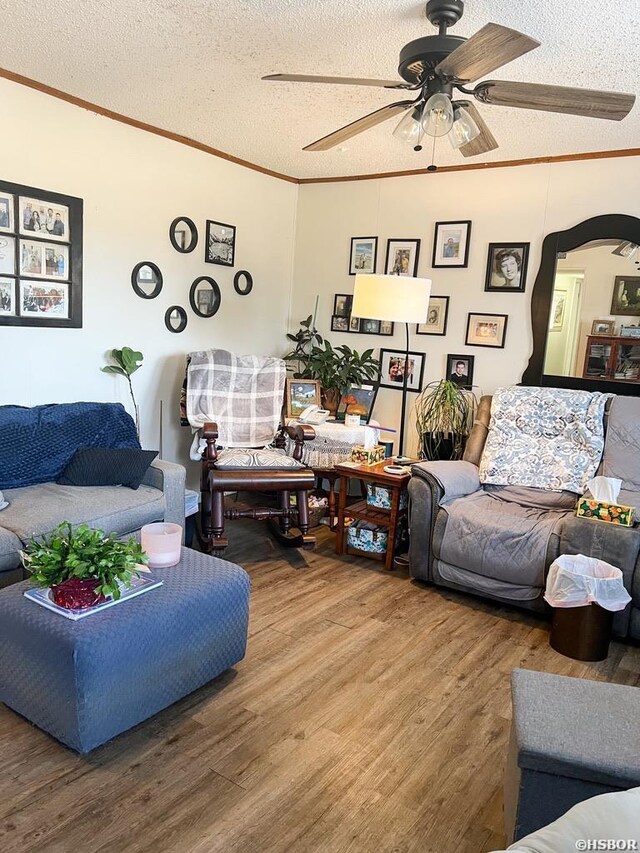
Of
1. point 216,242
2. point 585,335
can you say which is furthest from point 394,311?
point 216,242

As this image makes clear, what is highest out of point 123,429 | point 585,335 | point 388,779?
point 585,335

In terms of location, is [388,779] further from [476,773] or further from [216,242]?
[216,242]

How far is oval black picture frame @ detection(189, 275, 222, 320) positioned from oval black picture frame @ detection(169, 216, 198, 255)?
0.69 feet

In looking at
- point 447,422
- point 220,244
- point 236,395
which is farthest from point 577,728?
point 220,244

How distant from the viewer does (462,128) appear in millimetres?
2295

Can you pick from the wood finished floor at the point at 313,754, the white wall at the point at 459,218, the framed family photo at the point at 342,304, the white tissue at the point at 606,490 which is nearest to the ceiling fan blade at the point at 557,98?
the white tissue at the point at 606,490

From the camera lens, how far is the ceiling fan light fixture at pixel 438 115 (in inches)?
83.3

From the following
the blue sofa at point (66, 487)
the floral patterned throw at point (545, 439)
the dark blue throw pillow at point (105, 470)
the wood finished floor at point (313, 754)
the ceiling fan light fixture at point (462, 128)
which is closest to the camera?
the wood finished floor at point (313, 754)

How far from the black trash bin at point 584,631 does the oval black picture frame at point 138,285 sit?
9.66ft

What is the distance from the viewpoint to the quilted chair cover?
4016 mm

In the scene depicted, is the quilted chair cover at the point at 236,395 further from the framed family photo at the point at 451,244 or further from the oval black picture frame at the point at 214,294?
the framed family photo at the point at 451,244

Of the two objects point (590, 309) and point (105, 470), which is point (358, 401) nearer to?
point (590, 309)

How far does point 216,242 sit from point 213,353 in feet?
2.89

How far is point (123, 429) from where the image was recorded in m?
3.53
